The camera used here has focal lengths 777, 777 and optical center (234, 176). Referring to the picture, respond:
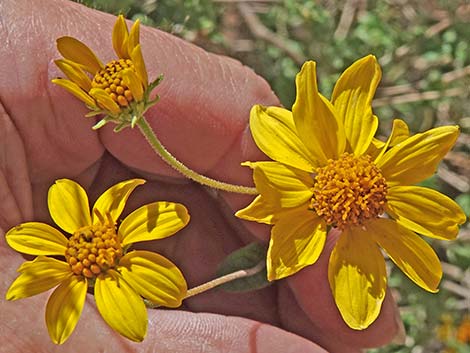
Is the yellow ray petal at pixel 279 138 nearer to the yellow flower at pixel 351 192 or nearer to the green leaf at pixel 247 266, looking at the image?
the yellow flower at pixel 351 192

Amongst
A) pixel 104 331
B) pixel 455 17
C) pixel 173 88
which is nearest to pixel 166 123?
pixel 173 88

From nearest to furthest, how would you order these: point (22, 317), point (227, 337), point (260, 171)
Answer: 1. point (260, 171)
2. point (22, 317)
3. point (227, 337)

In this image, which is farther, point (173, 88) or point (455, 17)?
point (455, 17)

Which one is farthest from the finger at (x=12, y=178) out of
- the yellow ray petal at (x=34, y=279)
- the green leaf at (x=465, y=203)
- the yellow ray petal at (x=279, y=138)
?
the green leaf at (x=465, y=203)

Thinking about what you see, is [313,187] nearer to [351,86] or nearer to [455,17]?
[351,86]

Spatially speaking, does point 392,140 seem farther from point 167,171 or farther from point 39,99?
point 39,99

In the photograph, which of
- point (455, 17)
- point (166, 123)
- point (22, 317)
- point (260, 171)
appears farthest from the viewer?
point (455, 17)

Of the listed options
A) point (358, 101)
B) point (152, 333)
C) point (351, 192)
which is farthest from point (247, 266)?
point (358, 101)

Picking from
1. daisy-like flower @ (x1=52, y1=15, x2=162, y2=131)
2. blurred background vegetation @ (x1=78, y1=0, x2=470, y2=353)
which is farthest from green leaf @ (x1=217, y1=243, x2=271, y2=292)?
blurred background vegetation @ (x1=78, y1=0, x2=470, y2=353)
